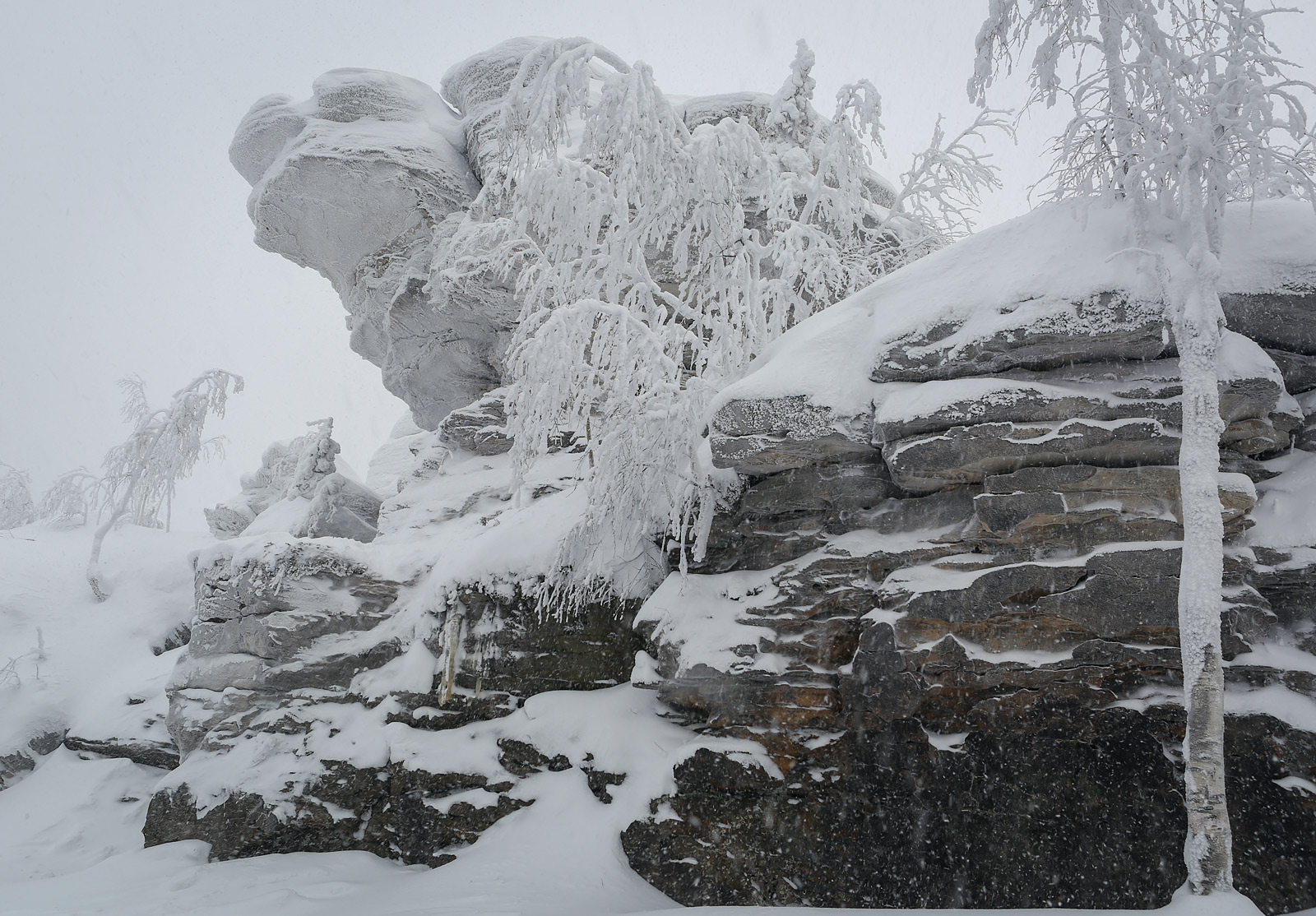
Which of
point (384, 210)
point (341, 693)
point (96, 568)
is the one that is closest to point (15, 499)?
point (96, 568)

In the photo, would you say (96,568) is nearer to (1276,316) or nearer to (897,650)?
(897,650)

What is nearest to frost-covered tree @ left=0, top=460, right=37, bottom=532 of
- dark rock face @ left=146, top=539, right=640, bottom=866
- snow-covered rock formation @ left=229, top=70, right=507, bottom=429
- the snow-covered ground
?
the snow-covered ground

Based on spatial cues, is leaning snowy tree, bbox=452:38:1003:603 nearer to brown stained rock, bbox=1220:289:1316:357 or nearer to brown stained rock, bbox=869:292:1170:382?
brown stained rock, bbox=869:292:1170:382

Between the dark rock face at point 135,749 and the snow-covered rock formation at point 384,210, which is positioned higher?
the snow-covered rock formation at point 384,210

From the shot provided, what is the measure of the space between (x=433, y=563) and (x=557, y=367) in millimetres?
4548

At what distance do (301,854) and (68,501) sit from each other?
19.2 metres

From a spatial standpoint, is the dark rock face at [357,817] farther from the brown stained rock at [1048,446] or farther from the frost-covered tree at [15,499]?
the frost-covered tree at [15,499]

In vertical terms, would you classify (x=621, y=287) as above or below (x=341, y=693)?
above

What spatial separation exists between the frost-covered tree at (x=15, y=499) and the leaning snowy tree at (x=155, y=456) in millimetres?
14420

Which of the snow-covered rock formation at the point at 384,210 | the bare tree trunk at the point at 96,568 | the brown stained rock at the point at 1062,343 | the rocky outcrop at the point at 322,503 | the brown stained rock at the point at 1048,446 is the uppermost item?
the snow-covered rock formation at the point at 384,210

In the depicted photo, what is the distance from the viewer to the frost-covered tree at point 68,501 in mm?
20984

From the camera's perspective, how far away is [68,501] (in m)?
21.0

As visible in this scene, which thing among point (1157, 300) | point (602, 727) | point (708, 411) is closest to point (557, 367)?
point (708, 411)

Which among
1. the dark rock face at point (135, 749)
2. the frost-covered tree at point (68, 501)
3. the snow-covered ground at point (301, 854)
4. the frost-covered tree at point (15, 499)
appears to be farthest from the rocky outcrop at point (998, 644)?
the frost-covered tree at point (15, 499)
